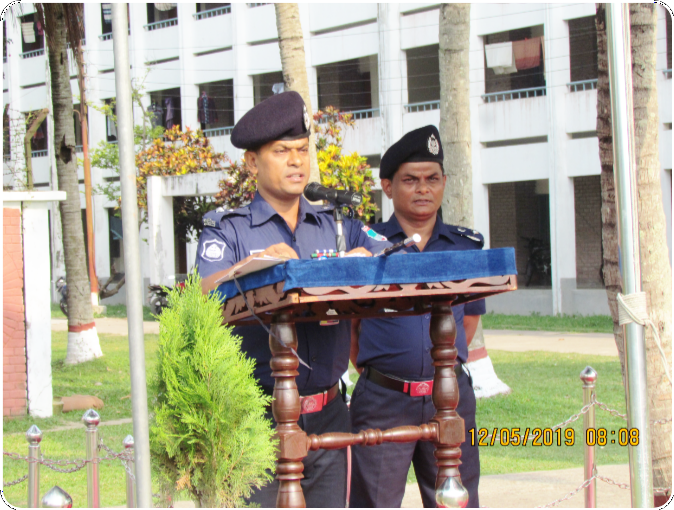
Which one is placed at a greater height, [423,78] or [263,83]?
[263,83]

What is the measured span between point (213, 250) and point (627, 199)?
4.71ft

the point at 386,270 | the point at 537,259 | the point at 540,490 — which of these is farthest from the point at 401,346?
the point at 537,259

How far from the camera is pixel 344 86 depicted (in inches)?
914

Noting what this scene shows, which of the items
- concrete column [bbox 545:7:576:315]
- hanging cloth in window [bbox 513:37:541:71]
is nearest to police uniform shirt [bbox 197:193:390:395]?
concrete column [bbox 545:7:576:315]

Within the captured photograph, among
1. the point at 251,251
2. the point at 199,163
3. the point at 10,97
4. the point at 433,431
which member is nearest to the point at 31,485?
the point at 251,251

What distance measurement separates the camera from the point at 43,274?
792 centimetres

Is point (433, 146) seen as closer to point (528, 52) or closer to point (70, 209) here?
point (70, 209)

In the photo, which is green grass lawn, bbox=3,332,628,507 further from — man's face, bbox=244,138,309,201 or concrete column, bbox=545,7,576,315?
concrete column, bbox=545,7,576,315

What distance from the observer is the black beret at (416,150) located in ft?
11.4

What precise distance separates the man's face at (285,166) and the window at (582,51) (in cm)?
1789

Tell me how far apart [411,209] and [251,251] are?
3.34ft

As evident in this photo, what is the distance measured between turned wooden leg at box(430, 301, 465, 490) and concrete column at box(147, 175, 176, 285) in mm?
Result: 15999

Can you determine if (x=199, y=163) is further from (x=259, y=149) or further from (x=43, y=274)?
(x=259, y=149)

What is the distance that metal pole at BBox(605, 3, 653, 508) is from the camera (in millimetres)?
2656
